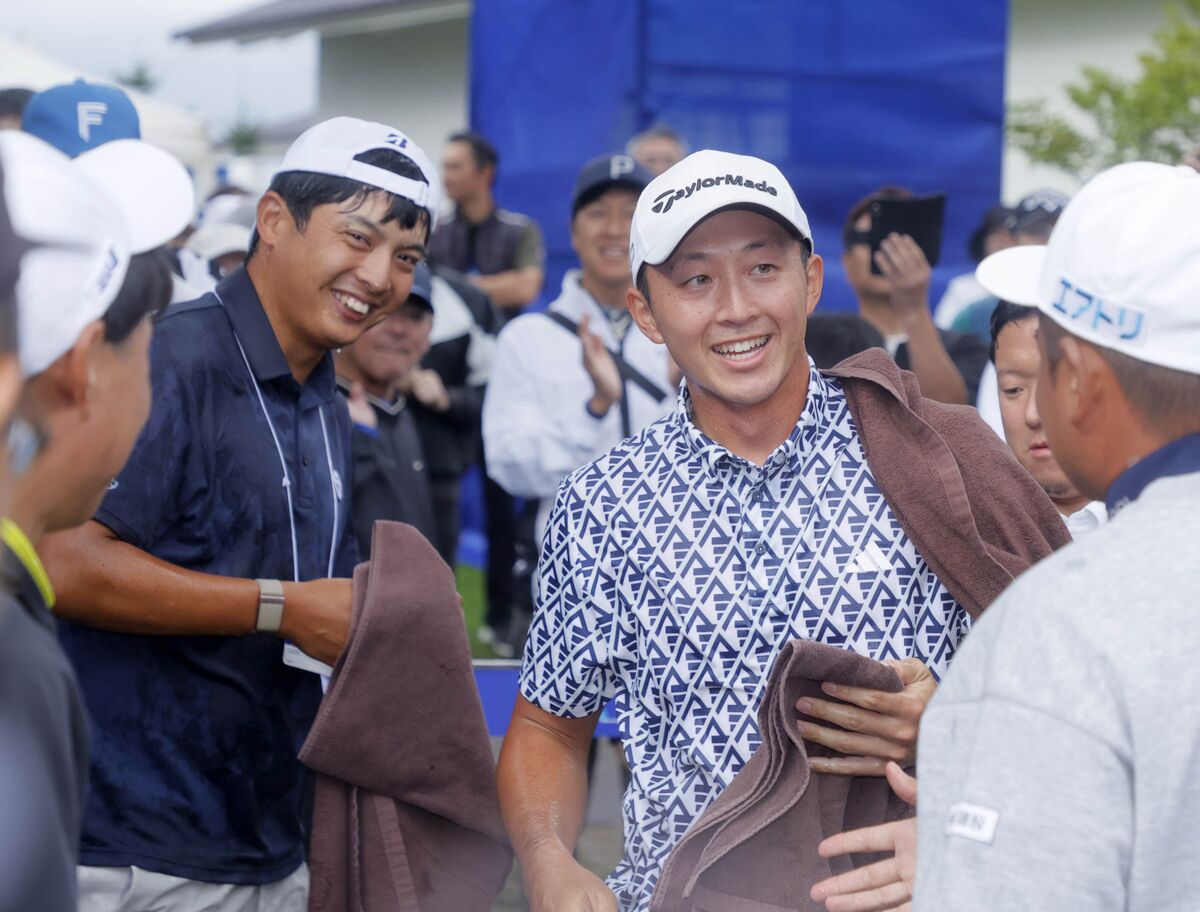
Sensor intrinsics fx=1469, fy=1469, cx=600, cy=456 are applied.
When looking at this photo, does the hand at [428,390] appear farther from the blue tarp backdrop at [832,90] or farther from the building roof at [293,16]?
the building roof at [293,16]

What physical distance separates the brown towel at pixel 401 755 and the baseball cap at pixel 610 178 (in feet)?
10.2

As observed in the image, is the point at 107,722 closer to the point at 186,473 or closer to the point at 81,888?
the point at 81,888

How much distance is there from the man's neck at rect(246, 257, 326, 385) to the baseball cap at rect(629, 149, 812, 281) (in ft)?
2.48

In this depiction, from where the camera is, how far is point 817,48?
7.67m

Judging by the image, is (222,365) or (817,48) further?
(817,48)

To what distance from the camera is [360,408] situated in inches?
193

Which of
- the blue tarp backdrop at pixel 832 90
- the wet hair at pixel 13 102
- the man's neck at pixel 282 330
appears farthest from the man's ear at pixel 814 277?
the blue tarp backdrop at pixel 832 90

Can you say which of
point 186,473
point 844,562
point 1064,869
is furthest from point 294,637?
point 1064,869

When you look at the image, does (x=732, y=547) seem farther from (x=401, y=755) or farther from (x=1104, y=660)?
(x=1104, y=660)

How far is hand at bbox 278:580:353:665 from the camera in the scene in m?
2.75

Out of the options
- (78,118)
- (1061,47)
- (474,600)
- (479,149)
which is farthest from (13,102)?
(1061,47)

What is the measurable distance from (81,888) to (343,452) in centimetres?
104

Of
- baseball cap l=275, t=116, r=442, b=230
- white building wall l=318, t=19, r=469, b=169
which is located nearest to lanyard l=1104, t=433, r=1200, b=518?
→ baseball cap l=275, t=116, r=442, b=230

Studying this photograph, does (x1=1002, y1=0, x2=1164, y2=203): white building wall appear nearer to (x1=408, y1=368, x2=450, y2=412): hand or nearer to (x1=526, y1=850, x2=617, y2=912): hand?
(x1=408, y1=368, x2=450, y2=412): hand
